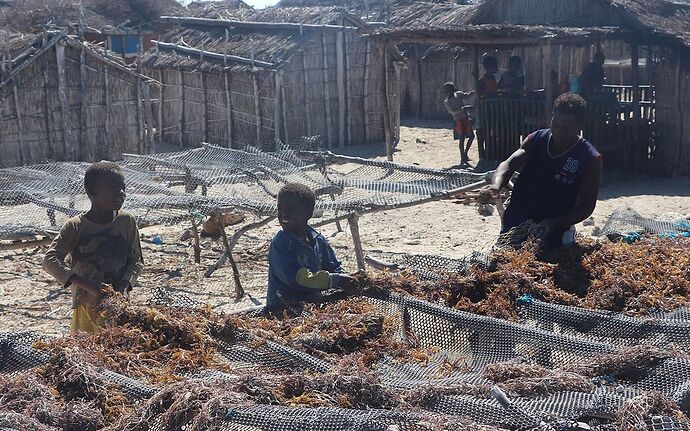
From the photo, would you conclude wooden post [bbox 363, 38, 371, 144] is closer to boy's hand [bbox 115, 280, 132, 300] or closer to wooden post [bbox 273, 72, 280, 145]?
wooden post [bbox 273, 72, 280, 145]

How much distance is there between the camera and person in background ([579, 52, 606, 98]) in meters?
14.8

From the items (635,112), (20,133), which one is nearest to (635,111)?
(635,112)

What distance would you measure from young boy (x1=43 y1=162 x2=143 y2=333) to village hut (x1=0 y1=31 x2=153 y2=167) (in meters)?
11.4

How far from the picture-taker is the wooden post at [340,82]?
18891mm

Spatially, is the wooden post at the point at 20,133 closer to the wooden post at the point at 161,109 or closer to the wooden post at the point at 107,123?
the wooden post at the point at 107,123

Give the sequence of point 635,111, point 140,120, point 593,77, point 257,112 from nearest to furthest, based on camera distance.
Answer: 1. point 635,111
2. point 593,77
3. point 140,120
4. point 257,112

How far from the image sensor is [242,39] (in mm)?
19203

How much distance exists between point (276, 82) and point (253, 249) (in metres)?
8.51

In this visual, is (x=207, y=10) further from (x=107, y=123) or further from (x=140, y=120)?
(x=107, y=123)

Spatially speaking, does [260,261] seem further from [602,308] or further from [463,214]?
[602,308]

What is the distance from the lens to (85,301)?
15.6ft

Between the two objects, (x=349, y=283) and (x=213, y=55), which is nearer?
(x=349, y=283)

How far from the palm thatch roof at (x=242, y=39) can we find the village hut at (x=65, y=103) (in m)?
2.20

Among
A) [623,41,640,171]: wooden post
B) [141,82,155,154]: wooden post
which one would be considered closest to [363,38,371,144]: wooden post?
[141,82,155,154]: wooden post
